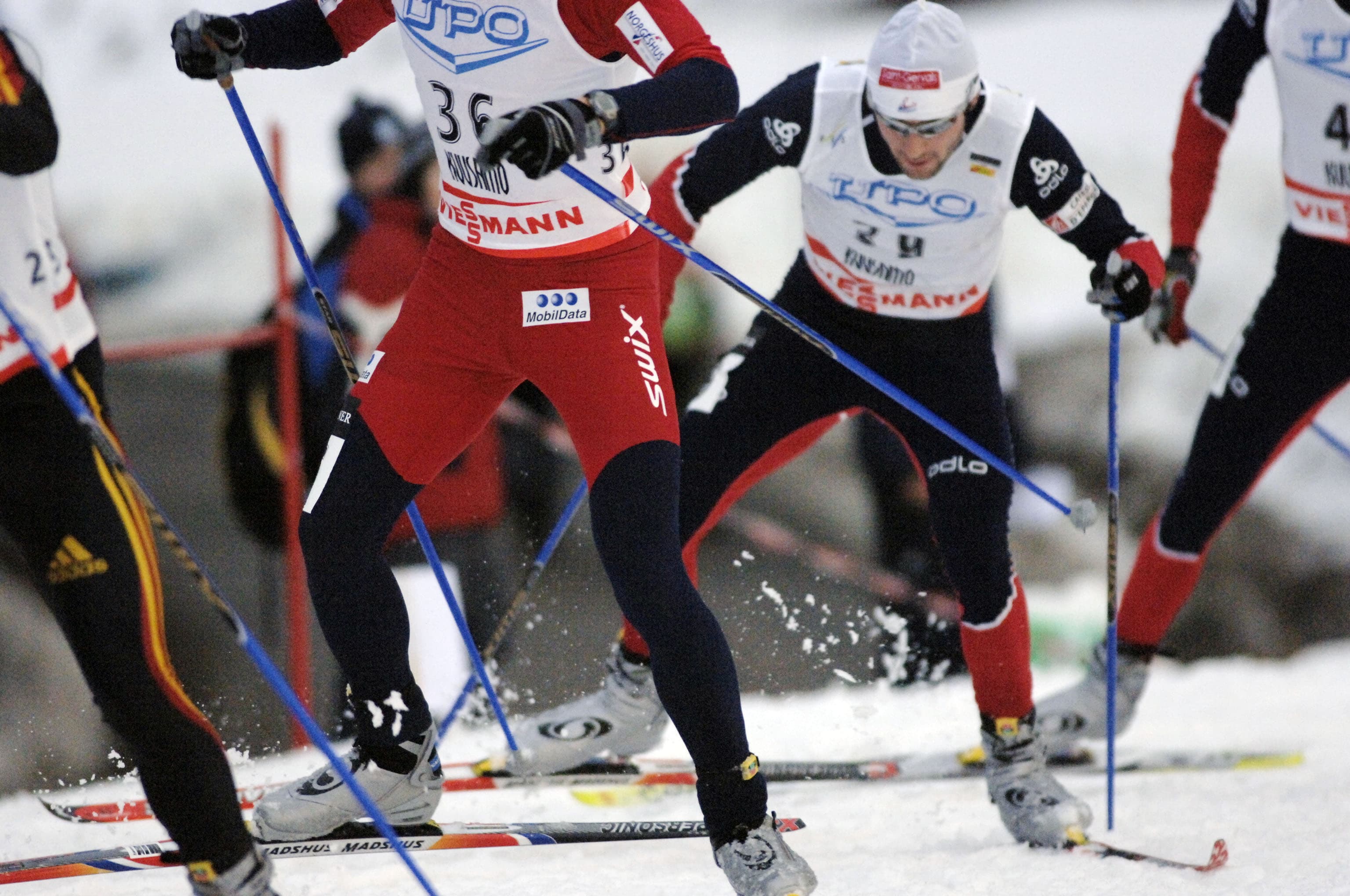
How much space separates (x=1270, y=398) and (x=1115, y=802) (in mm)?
1148

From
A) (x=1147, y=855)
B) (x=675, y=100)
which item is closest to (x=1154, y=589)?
(x=1147, y=855)

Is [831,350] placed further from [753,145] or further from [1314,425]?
[1314,425]

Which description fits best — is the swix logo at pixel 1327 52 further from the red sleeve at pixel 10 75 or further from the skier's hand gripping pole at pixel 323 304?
the red sleeve at pixel 10 75

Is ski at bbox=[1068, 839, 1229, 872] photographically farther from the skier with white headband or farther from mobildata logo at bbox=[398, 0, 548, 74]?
mobildata logo at bbox=[398, 0, 548, 74]

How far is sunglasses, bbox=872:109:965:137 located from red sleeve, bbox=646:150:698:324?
52 centimetres

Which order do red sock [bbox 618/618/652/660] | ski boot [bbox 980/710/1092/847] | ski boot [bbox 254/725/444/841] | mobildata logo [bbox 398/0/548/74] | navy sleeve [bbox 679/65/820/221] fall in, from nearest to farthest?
1. mobildata logo [bbox 398/0/548/74]
2. ski boot [bbox 254/725/444/841]
3. navy sleeve [bbox 679/65/820/221]
4. ski boot [bbox 980/710/1092/847]
5. red sock [bbox 618/618/652/660]

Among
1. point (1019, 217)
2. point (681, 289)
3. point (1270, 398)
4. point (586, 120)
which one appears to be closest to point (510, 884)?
point (586, 120)

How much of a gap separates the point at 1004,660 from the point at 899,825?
577mm

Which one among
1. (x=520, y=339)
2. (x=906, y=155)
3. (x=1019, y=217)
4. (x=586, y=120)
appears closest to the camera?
(x=586, y=120)

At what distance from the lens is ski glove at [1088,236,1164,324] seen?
3.19 metres

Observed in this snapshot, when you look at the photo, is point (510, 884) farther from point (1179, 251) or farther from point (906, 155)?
point (1179, 251)

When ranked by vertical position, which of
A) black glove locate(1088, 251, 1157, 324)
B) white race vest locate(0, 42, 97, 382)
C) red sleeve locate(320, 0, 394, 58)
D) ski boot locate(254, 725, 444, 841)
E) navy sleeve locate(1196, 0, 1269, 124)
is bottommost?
ski boot locate(254, 725, 444, 841)

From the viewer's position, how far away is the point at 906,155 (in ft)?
10.4

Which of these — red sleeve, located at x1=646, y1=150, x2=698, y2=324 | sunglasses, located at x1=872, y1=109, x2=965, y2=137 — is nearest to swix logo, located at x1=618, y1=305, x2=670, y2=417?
red sleeve, located at x1=646, y1=150, x2=698, y2=324
